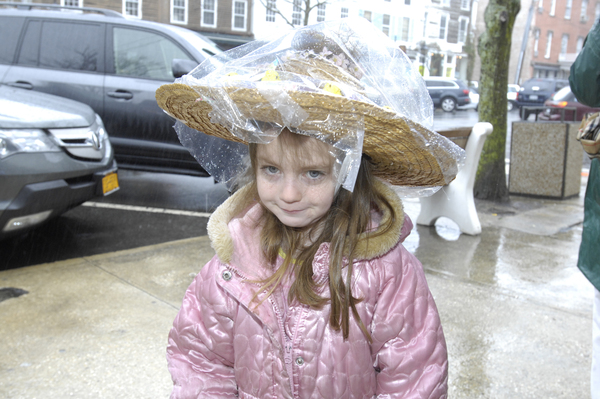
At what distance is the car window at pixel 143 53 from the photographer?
5832 millimetres

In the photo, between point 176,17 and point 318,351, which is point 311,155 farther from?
point 176,17

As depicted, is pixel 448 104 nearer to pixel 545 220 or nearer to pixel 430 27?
pixel 430 27

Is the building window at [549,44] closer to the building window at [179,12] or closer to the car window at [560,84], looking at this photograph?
the car window at [560,84]

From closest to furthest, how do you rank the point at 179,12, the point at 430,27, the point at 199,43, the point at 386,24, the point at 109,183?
the point at 109,183 < the point at 199,43 < the point at 179,12 < the point at 386,24 < the point at 430,27

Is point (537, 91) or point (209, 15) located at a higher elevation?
point (209, 15)

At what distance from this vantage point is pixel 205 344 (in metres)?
1.58

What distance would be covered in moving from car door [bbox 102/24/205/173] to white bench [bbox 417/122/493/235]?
7.95ft

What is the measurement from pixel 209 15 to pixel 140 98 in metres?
25.0

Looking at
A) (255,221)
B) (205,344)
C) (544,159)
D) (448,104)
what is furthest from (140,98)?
(448,104)

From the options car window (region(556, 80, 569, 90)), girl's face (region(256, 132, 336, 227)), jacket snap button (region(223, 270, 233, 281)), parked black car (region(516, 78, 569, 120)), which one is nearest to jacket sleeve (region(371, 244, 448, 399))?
girl's face (region(256, 132, 336, 227))

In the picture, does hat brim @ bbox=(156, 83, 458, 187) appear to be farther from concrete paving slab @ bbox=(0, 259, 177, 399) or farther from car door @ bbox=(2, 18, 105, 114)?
car door @ bbox=(2, 18, 105, 114)

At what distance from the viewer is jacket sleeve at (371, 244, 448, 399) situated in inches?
57.3

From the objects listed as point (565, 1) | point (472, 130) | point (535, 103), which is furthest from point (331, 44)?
point (565, 1)

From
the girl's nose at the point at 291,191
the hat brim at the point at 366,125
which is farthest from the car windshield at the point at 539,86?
the girl's nose at the point at 291,191
